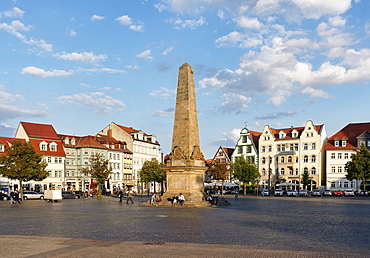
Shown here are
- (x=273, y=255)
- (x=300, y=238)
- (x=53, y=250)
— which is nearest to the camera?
(x=273, y=255)

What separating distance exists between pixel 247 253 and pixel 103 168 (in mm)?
60202

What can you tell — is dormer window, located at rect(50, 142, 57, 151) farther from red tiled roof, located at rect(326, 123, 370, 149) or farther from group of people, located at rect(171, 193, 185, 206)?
red tiled roof, located at rect(326, 123, 370, 149)

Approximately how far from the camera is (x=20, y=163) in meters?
54.5

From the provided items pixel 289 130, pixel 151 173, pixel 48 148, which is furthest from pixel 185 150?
pixel 289 130

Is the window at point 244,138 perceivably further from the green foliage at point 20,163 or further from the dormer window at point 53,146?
the green foliage at point 20,163

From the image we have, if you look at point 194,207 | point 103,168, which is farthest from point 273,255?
point 103,168

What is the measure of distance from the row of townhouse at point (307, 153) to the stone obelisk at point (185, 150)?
180ft

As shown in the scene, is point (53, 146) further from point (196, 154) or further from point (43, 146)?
point (196, 154)

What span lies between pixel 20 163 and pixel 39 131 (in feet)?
106

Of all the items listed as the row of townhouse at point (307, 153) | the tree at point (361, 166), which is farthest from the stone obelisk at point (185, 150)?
the row of townhouse at point (307, 153)

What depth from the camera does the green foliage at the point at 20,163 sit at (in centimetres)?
5416

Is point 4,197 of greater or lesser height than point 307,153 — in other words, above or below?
below

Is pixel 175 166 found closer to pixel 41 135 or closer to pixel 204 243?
pixel 204 243

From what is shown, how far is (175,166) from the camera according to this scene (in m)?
36.2
